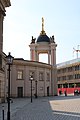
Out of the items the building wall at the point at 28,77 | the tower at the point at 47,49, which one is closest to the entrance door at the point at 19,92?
the building wall at the point at 28,77

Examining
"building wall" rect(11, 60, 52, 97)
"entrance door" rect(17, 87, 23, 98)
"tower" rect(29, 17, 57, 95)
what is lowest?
"entrance door" rect(17, 87, 23, 98)

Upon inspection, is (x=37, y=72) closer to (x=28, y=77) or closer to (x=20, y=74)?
(x=28, y=77)

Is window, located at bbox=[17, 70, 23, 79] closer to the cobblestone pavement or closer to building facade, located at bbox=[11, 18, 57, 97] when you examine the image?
building facade, located at bbox=[11, 18, 57, 97]

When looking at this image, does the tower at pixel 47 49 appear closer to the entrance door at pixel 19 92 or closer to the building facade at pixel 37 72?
the building facade at pixel 37 72

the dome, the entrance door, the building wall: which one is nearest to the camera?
the building wall

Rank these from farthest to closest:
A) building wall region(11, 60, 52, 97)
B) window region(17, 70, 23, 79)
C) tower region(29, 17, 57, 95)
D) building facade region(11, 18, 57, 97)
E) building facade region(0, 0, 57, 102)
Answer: tower region(29, 17, 57, 95) < window region(17, 70, 23, 79) < building facade region(11, 18, 57, 97) < building facade region(0, 0, 57, 102) < building wall region(11, 60, 52, 97)

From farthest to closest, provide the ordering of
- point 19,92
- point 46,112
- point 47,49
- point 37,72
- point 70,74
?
1. point 70,74
2. point 47,49
3. point 37,72
4. point 19,92
5. point 46,112

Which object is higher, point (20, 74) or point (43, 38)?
point (43, 38)

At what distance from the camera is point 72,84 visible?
365 ft

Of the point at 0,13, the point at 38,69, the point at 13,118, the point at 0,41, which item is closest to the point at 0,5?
the point at 0,13

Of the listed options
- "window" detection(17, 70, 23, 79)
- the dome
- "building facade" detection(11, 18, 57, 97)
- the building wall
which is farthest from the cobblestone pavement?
the dome

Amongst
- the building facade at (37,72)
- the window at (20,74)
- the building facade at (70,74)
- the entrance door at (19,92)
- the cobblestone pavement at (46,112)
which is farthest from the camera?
the building facade at (70,74)

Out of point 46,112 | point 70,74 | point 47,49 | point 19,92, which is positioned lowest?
point 46,112

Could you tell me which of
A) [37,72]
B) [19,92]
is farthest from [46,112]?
[37,72]
